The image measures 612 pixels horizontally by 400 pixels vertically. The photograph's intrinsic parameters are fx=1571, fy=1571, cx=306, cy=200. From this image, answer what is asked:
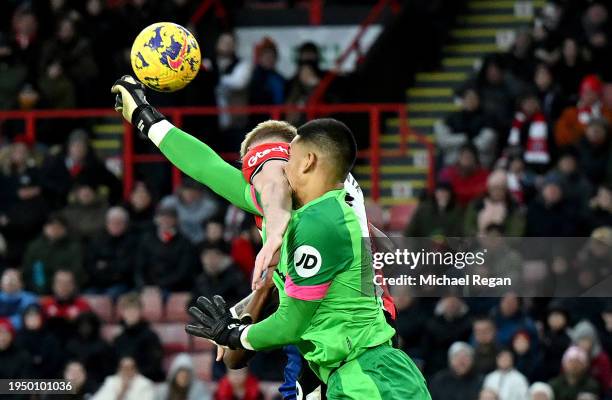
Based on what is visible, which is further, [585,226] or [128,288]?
[128,288]

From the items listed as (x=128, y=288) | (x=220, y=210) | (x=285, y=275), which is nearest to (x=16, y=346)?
(x=128, y=288)

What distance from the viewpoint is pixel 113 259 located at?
1493 centimetres

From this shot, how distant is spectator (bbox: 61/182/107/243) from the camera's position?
598 inches

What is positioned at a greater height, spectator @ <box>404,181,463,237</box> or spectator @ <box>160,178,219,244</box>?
spectator @ <box>160,178,219,244</box>

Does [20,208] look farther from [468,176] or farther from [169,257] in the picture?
[468,176]

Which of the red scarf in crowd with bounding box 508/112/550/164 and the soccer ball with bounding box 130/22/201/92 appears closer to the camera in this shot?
the soccer ball with bounding box 130/22/201/92

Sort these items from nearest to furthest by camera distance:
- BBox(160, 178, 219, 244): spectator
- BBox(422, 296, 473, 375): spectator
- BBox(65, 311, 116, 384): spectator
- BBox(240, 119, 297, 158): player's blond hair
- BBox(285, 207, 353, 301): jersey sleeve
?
1. BBox(285, 207, 353, 301): jersey sleeve
2. BBox(240, 119, 297, 158): player's blond hair
3. BBox(422, 296, 473, 375): spectator
4. BBox(65, 311, 116, 384): spectator
5. BBox(160, 178, 219, 244): spectator

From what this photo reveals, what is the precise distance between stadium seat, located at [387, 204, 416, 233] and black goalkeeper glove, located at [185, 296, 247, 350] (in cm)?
802

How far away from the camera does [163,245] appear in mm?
14625

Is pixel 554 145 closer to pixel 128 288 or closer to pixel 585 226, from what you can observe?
pixel 585 226

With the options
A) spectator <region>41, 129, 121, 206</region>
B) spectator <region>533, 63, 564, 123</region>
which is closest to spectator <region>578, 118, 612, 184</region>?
spectator <region>533, 63, 564, 123</region>

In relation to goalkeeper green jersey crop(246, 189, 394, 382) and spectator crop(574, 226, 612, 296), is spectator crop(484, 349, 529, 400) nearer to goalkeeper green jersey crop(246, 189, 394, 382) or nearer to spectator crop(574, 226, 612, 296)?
spectator crop(574, 226, 612, 296)

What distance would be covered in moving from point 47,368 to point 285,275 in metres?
7.77

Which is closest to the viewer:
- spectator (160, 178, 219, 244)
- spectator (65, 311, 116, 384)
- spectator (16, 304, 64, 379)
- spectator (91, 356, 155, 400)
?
spectator (91, 356, 155, 400)
